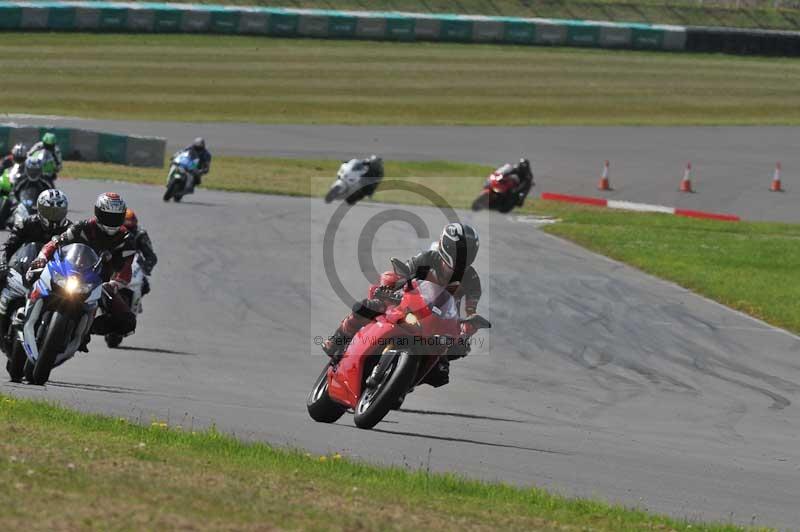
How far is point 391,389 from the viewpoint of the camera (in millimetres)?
9672

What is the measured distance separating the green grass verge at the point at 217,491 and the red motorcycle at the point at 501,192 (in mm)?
22134

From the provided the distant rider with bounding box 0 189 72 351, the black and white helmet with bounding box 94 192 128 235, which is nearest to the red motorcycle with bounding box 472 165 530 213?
the distant rider with bounding box 0 189 72 351

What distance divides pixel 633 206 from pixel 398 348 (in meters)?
25.6

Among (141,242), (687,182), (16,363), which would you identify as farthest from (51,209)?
(687,182)

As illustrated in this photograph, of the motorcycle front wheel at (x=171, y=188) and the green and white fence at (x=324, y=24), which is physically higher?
the green and white fence at (x=324, y=24)

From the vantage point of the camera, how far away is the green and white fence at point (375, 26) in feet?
176

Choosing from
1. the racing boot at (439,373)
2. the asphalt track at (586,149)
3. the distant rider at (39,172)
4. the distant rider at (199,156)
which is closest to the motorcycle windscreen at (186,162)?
the distant rider at (199,156)

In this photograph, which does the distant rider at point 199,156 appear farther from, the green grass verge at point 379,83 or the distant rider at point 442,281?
the distant rider at point 442,281

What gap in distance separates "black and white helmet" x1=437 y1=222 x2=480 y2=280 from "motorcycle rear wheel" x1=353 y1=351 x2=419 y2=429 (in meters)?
0.82

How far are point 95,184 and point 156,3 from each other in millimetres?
27874

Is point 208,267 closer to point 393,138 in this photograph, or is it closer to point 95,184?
point 95,184

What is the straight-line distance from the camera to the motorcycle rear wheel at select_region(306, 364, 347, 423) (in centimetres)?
1063

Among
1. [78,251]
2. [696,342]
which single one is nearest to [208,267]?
[696,342]

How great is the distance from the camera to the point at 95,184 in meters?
30.5
